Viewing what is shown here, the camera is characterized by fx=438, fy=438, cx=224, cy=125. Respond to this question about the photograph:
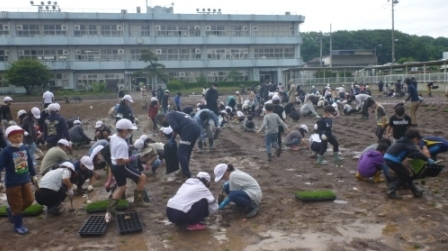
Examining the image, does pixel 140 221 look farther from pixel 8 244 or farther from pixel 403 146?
pixel 403 146

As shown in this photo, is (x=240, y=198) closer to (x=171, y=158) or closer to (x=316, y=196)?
(x=316, y=196)

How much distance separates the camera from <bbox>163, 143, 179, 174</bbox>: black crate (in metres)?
9.42

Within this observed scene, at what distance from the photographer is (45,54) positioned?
55.8 metres

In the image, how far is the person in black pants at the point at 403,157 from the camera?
730cm

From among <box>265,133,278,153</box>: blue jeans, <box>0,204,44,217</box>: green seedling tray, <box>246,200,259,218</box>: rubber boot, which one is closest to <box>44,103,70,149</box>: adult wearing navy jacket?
<box>0,204,44,217</box>: green seedling tray

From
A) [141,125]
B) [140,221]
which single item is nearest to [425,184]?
[140,221]

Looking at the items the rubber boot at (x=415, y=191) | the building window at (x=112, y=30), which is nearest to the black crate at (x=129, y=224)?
the rubber boot at (x=415, y=191)

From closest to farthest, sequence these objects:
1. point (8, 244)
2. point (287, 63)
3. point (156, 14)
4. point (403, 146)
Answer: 1. point (8, 244)
2. point (403, 146)
3. point (156, 14)
4. point (287, 63)

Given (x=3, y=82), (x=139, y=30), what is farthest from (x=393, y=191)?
(x=3, y=82)

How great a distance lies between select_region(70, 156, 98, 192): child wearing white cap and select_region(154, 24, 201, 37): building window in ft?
173

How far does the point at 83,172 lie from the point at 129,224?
228 centimetres

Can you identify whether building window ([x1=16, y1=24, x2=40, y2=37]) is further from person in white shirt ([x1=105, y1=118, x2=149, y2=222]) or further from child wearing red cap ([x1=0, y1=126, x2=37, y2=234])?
person in white shirt ([x1=105, y1=118, x2=149, y2=222])

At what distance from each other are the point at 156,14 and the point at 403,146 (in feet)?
179

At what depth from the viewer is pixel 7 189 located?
20.6 ft
